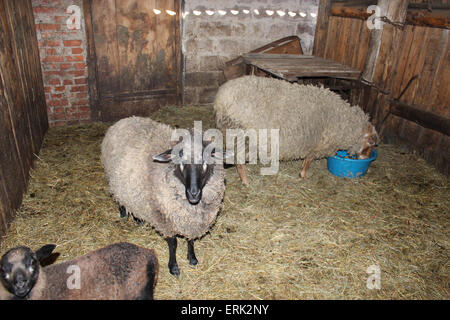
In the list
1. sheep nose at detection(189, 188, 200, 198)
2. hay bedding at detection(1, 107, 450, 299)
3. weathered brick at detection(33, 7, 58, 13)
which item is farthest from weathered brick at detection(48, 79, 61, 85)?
sheep nose at detection(189, 188, 200, 198)

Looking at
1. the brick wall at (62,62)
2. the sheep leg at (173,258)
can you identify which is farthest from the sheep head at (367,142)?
the brick wall at (62,62)

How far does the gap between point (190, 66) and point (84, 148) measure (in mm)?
2996

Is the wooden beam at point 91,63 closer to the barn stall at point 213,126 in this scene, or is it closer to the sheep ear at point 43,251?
the barn stall at point 213,126

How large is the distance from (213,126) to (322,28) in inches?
140

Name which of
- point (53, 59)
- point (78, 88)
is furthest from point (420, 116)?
point (53, 59)

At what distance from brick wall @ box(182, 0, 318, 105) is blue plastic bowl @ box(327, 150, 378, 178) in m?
3.53

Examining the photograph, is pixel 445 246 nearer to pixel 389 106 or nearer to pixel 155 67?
pixel 389 106

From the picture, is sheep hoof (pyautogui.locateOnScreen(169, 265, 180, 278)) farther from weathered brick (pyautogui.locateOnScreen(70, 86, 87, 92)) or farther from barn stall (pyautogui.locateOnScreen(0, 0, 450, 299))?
weathered brick (pyautogui.locateOnScreen(70, 86, 87, 92))

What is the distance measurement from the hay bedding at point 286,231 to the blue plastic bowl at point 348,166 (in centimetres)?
14

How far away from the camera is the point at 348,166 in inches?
197

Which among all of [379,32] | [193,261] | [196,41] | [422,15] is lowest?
[193,261]

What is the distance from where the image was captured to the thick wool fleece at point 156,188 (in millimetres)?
2984

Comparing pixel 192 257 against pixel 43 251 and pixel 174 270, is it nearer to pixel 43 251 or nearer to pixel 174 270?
pixel 174 270

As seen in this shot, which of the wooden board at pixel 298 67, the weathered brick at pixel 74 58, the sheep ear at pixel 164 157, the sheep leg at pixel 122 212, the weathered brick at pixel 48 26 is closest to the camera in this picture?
the sheep ear at pixel 164 157
